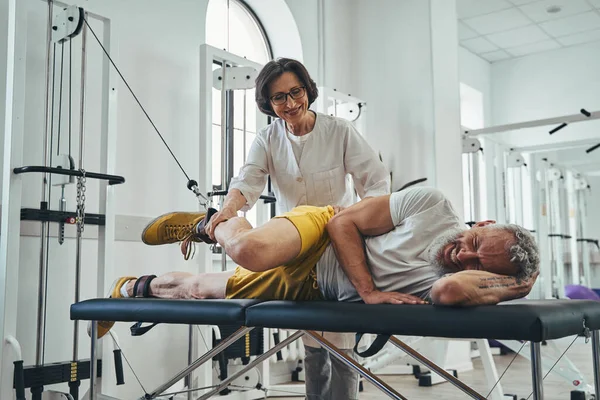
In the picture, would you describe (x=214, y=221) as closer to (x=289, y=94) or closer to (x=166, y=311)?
(x=166, y=311)

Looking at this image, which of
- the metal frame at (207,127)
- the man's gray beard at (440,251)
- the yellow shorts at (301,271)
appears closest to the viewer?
the man's gray beard at (440,251)

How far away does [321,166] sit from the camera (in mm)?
2182

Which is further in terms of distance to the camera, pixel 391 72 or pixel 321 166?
pixel 391 72

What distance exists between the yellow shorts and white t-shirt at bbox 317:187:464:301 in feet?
0.35

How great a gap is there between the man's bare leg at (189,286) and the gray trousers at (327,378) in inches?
16.8

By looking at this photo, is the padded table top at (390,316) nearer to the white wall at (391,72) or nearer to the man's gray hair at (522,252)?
the man's gray hair at (522,252)

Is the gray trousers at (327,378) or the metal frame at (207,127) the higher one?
the metal frame at (207,127)

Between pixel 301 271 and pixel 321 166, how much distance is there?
19.7 inches

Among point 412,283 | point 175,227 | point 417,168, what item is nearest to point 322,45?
point 417,168

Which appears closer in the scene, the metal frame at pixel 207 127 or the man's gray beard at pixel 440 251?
the man's gray beard at pixel 440 251

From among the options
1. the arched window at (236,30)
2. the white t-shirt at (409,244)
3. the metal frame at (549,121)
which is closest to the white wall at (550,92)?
the metal frame at (549,121)

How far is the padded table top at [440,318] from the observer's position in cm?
123

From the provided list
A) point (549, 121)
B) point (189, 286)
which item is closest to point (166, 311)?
point (189, 286)

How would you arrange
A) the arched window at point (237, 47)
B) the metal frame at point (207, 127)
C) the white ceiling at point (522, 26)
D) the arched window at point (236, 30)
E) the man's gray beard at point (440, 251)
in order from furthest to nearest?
the white ceiling at point (522, 26) < the arched window at point (236, 30) < the arched window at point (237, 47) < the metal frame at point (207, 127) < the man's gray beard at point (440, 251)
